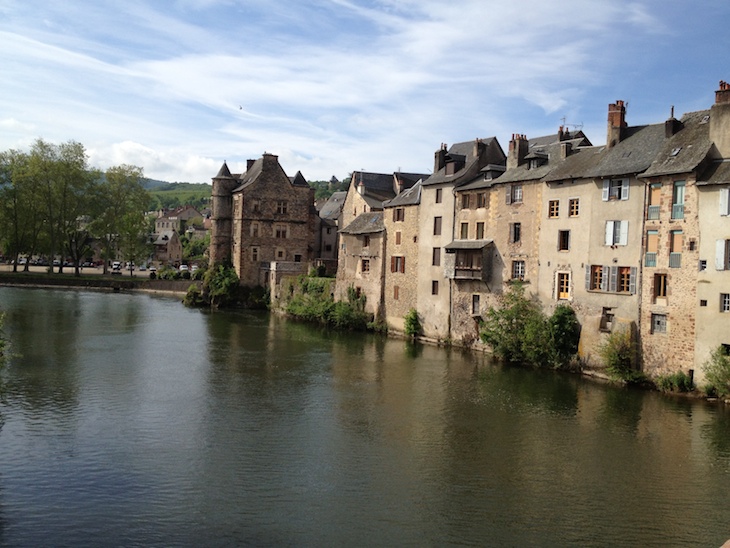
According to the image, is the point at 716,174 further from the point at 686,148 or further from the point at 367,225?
the point at 367,225

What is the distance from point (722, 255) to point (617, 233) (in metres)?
5.89

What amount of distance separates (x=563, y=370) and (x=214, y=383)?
18.3 metres

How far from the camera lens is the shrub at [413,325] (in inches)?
1932

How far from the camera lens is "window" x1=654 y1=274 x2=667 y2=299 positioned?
1295 inches

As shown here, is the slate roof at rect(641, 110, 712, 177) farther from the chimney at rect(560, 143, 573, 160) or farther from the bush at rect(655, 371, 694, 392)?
the bush at rect(655, 371, 694, 392)

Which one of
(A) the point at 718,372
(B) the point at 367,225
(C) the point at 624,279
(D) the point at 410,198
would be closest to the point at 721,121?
(C) the point at 624,279

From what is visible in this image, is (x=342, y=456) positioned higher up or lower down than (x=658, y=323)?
lower down

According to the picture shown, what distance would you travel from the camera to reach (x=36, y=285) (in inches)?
3248

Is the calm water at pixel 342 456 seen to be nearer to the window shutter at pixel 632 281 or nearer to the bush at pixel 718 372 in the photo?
the bush at pixel 718 372

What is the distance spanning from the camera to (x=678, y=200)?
32.3 metres

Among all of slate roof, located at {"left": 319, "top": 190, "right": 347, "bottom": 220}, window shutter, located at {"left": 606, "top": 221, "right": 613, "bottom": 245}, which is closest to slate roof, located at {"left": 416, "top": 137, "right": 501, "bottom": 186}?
window shutter, located at {"left": 606, "top": 221, "right": 613, "bottom": 245}

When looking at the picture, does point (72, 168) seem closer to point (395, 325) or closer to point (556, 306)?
point (395, 325)

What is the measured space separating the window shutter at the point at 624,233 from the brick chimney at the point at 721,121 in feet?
17.8

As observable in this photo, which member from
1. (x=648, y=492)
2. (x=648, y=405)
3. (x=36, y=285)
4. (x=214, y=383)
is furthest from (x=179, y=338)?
(x=36, y=285)
